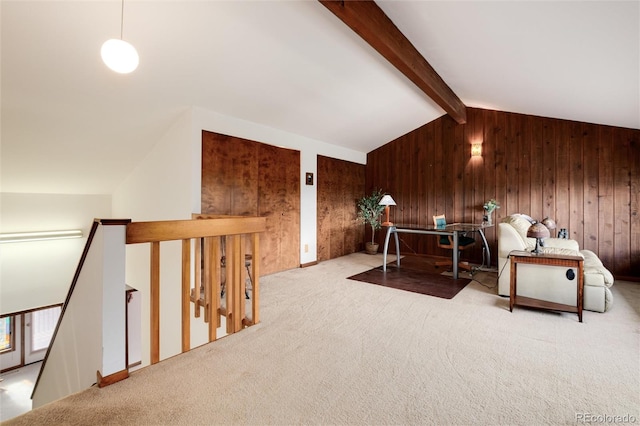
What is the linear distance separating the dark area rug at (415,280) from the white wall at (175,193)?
130 cm

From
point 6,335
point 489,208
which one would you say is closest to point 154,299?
point 489,208

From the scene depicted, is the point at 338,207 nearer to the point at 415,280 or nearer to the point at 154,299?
the point at 415,280

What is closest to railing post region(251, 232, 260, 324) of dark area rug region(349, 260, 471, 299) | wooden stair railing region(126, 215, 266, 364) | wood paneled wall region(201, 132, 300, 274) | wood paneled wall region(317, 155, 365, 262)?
wooden stair railing region(126, 215, 266, 364)

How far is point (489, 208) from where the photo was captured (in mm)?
4688

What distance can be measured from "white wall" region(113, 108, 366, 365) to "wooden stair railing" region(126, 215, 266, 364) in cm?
116

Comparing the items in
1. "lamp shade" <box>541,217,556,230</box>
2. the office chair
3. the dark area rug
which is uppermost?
"lamp shade" <box>541,217,556,230</box>

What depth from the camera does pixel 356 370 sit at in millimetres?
1707

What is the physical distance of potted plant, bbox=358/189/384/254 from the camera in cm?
588

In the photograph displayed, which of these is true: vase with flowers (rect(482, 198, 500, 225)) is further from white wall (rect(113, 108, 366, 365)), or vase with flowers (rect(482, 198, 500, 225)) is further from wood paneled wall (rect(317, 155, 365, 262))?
white wall (rect(113, 108, 366, 365))

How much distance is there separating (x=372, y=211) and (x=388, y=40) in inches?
148

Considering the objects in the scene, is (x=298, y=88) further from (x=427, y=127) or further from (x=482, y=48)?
(x=427, y=127)

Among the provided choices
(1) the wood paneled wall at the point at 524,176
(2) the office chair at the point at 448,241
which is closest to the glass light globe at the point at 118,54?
(2) the office chair at the point at 448,241

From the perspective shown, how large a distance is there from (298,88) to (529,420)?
11.7ft

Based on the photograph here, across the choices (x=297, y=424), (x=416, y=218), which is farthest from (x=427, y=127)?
(x=297, y=424)
